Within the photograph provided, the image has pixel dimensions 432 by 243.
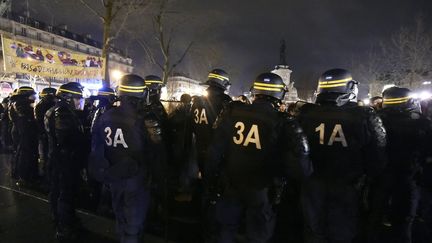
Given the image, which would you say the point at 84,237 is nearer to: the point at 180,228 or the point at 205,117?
the point at 180,228

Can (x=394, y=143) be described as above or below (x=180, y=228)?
above

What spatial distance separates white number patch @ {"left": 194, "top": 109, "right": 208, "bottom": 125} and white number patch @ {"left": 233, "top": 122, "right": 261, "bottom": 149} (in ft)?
4.00

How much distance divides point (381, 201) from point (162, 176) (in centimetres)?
318

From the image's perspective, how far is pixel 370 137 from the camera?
9.84 feet

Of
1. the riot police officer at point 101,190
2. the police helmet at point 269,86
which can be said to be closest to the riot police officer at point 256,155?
the police helmet at point 269,86

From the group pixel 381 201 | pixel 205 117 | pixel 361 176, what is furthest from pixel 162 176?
pixel 381 201

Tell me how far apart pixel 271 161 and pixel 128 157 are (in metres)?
1.69

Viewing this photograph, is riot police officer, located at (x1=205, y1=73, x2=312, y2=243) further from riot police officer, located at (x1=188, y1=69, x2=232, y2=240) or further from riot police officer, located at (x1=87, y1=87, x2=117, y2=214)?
riot police officer, located at (x1=87, y1=87, x2=117, y2=214)

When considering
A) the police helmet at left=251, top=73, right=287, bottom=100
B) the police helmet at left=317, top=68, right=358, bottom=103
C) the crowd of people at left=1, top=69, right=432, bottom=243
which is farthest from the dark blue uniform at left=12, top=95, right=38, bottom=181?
the police helmet at left=317, top=68, right=358, bottom=103

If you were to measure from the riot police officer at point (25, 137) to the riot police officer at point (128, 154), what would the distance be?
4571mm

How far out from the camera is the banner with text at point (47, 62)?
7996 mm

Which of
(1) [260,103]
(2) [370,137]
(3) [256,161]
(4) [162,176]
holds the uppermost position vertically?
(1) [260,103]

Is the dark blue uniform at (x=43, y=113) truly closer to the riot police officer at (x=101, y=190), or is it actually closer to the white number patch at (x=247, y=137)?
the riot police officer at (x=101, y=190)

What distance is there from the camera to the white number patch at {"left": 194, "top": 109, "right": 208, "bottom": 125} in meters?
4.30
